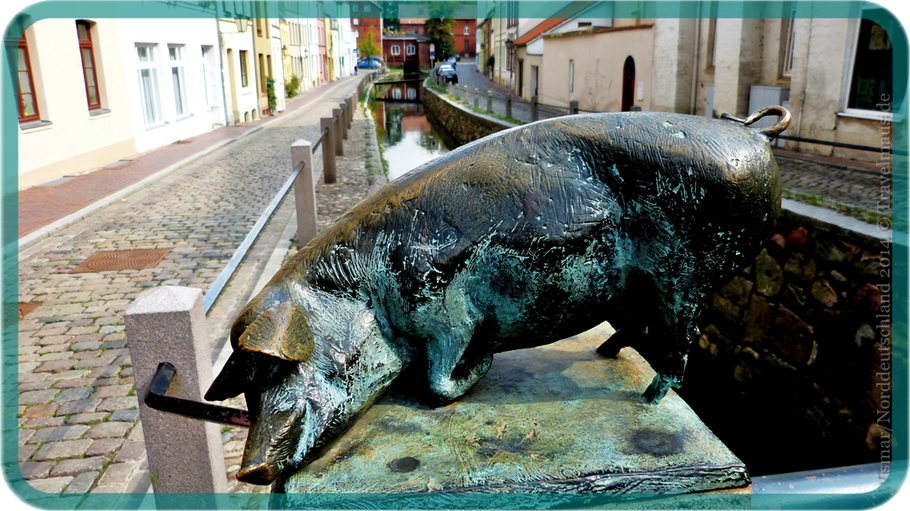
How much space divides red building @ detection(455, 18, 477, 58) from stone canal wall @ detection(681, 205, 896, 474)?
8632 centimetres

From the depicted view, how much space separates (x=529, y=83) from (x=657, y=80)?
47.2 ft

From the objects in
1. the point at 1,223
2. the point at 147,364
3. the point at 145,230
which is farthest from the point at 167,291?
the point at 1,223

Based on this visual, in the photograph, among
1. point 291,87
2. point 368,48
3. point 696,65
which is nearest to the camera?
point 696,65

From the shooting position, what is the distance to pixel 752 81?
1412 cm

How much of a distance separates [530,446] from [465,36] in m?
94.4

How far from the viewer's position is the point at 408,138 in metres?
25.4

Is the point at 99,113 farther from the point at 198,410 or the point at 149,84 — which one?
the point at 198,410

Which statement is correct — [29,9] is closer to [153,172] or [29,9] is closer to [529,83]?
[153,172]

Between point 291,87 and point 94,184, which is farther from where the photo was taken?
point 291,87

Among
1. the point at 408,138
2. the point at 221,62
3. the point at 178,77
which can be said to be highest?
the point at 221,62

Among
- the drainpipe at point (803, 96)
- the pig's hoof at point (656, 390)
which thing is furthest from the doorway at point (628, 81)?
the pig's hoof at point (656, 390)

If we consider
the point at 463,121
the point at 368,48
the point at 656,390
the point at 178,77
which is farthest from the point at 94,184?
the point at 368,48

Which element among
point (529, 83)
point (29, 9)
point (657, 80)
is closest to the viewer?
point (29, 9)

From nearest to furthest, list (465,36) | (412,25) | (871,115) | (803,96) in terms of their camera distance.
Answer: (871,115), (803,96), (465,36), (412,25)
